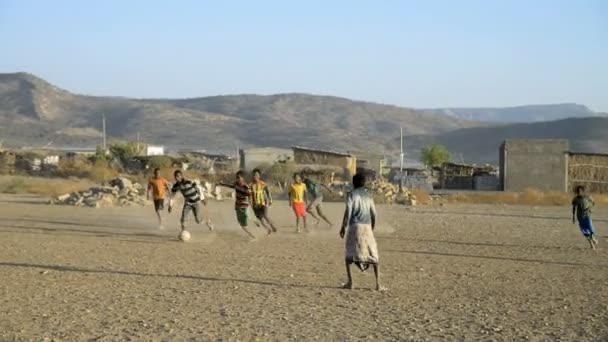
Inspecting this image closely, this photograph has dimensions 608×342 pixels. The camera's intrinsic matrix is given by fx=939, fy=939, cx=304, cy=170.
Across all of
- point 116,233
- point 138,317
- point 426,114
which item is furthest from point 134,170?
point 426,114

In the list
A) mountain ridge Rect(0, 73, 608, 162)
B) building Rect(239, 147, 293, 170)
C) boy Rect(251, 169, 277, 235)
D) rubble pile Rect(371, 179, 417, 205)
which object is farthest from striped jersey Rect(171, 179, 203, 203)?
mountain ridge Rect(0, 73, 608, 162)

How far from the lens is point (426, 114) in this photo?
19962 cm

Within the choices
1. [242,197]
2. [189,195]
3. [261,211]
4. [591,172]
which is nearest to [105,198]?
[189,195]

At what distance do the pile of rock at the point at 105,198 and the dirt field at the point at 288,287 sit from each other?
365 inches

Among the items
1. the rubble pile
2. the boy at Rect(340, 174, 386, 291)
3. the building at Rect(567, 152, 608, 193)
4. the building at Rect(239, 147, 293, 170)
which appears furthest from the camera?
the building at Rect(239, 147, 293, 170)

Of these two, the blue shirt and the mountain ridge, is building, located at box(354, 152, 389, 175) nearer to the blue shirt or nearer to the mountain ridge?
the blue shirt

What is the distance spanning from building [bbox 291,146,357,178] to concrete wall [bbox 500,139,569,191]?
8483 mm

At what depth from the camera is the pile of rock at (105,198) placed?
104ft

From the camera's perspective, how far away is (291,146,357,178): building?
51750 mm

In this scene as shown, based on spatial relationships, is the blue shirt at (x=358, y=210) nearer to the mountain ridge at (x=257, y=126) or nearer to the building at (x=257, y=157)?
the building at (x=257, y=157)

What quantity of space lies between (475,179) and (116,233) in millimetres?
33223

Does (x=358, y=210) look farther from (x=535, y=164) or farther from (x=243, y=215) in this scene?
(x=535, y=164)

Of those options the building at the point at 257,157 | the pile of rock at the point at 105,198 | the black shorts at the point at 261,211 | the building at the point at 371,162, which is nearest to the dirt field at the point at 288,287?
the black shorts at the point at 261,211

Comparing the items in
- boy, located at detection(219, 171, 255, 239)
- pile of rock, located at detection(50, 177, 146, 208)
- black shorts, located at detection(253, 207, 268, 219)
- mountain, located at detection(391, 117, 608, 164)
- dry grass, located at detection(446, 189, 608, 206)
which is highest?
mountain, located at detection(391, 117, 608, 164)
